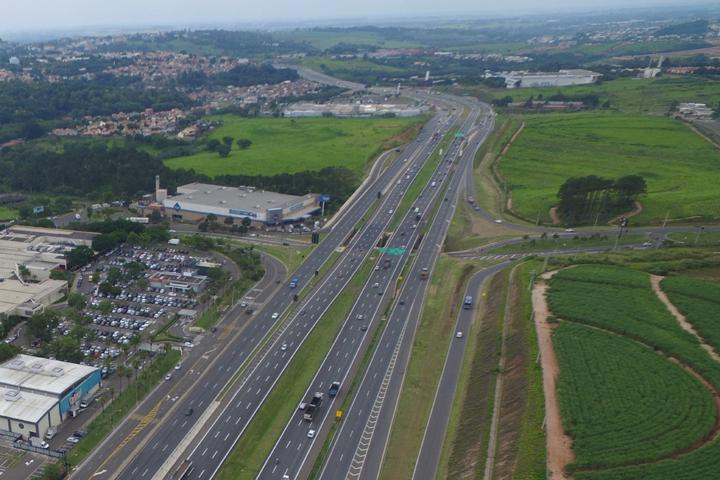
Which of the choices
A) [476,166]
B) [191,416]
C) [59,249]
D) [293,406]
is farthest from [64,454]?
[476,166]

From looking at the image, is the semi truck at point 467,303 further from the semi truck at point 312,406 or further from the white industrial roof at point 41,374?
the white industrial roof at point 41,374

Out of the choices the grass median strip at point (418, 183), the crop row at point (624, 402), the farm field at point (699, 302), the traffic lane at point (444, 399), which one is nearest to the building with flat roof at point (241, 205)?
the grass median strip at point (418, 183)

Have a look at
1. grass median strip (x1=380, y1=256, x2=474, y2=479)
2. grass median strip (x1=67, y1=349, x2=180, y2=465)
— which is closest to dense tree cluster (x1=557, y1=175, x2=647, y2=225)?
grass median strip (x1=380, y1=256, x2=474, y2=479)

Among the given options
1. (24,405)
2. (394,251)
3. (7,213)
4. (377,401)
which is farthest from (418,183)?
(24,405)

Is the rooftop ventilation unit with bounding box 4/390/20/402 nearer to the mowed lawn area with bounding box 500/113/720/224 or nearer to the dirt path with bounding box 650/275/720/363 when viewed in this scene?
the dirt path with bounding box 650/275/720/363

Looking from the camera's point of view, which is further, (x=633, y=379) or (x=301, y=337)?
(x=301, y=337)

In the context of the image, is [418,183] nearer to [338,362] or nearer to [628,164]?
[628,164]
